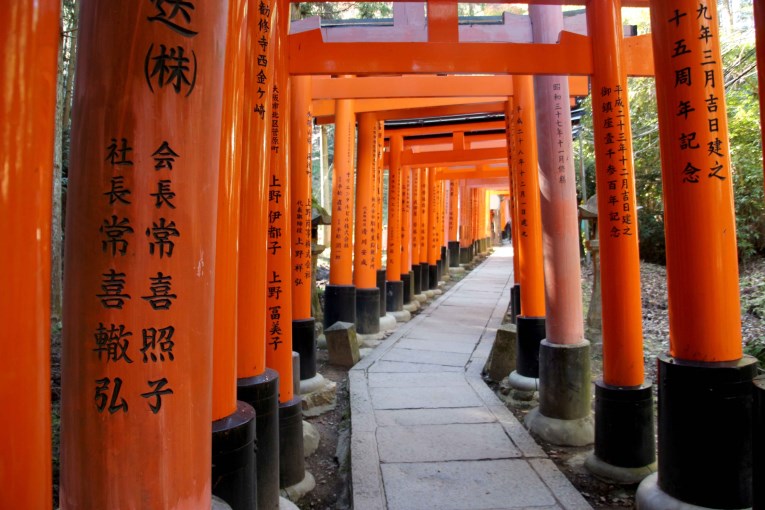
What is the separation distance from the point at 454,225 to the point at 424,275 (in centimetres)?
762

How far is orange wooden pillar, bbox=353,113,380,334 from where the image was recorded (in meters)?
8.03

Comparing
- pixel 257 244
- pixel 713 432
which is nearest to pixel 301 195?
pixel 257 244

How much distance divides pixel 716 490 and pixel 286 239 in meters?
2.67

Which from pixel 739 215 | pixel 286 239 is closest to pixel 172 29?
pixel 286 239

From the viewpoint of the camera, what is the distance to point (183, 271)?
137cm

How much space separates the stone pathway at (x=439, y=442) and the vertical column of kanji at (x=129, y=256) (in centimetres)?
199

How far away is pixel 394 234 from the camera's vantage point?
397 inches

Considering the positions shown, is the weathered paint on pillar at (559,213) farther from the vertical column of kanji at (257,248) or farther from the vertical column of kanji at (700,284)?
the vertical column of kanji at (257,248)

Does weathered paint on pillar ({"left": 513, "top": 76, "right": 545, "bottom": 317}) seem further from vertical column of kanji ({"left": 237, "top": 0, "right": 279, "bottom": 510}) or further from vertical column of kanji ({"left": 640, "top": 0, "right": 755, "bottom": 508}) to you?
vertical column of kanji ({"left": 237, "top": 0, "right": 279, "bottom": 510})

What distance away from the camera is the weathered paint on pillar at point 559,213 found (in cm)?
436

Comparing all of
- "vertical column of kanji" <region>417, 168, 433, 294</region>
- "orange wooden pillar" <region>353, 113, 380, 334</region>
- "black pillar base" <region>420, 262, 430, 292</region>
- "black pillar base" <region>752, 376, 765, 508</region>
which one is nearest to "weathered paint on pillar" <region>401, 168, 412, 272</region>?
"vertical column of kanji" <region>417, 168, 433, 294</region>

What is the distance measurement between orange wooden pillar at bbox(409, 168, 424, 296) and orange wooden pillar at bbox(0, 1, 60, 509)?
1079 centimetres

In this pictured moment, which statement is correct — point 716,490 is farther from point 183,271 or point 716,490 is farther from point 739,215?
point 739,215

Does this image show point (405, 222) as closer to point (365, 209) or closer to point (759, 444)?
point (365, 209)
